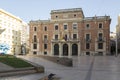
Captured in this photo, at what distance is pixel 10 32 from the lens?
269 feet

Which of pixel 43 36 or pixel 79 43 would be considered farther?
pixel 43 36

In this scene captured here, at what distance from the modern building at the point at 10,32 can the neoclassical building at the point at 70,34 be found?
1220cm

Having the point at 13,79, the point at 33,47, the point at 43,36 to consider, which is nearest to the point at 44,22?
the point at 43,36

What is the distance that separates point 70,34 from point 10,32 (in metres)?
27.8

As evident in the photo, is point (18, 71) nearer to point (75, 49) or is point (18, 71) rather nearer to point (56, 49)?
point (75, 49)

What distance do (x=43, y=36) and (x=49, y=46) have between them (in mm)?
4040

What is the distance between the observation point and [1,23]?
247 ft

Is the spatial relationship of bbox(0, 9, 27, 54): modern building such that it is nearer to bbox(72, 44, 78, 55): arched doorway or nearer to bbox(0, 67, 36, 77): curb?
bbox(72, 44, 78, 55): arched doorway

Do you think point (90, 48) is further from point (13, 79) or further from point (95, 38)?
point (13, 79)

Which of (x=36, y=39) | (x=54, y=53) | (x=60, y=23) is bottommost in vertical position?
(x=54, y=53)

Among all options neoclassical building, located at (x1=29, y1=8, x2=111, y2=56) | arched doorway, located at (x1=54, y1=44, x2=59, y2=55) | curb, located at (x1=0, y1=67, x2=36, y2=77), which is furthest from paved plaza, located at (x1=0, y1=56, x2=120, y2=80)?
arched doorway, located at (x1=54, y1=44, x2=59, y2=55)

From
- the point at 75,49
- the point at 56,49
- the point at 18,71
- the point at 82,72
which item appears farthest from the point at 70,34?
the point at 18,71

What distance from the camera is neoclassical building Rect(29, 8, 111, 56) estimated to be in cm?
6322

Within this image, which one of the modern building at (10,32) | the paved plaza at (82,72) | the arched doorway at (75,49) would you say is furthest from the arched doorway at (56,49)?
the paved plaza at (82,72)
